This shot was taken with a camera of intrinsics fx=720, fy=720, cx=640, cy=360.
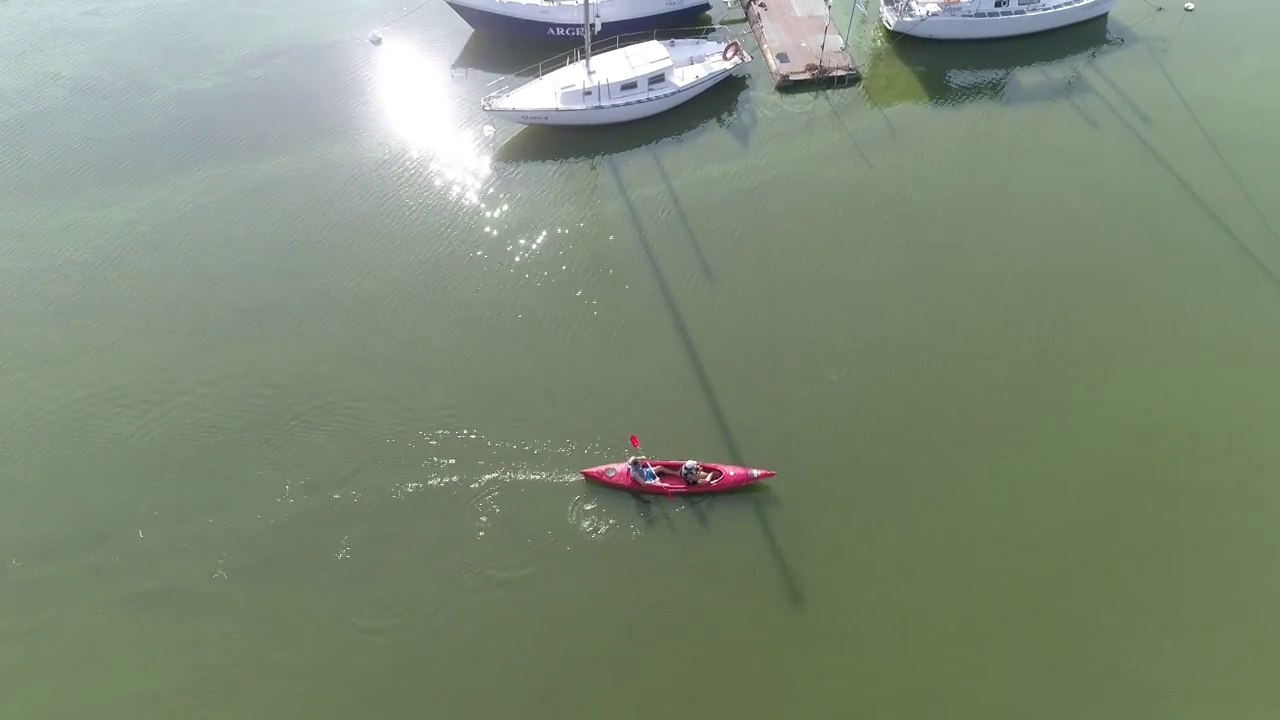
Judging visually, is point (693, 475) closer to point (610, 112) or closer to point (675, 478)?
point (675, 478)

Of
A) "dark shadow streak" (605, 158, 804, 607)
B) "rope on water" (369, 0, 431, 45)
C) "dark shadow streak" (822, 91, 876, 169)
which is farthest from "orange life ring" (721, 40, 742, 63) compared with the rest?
"rope on water" (369, 0, 431, 45)

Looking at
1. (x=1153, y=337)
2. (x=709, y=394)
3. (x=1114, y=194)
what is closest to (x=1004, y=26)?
(x=1114, y=194)

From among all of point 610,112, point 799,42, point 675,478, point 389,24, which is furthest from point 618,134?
point 675,478

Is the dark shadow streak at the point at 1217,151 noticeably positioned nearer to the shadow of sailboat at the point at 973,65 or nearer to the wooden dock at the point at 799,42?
the shadow of sailboat at the point at 973,65

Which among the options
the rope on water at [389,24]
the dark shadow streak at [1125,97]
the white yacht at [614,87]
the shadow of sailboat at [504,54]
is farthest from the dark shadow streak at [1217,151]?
the rope on water at [389,24]

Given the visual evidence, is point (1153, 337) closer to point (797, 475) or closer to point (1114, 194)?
point (1114, 194)

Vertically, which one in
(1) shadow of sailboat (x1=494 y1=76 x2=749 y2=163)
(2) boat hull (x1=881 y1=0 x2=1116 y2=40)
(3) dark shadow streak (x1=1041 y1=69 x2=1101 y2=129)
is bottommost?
(3) dark shadow streak (x1=1041 y1=69 x2=1101 y2=129)

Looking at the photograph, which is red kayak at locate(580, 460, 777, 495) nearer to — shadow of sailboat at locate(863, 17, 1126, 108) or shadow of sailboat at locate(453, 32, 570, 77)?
shadow of sailboat at locate(863, 17, 1126, 108)
